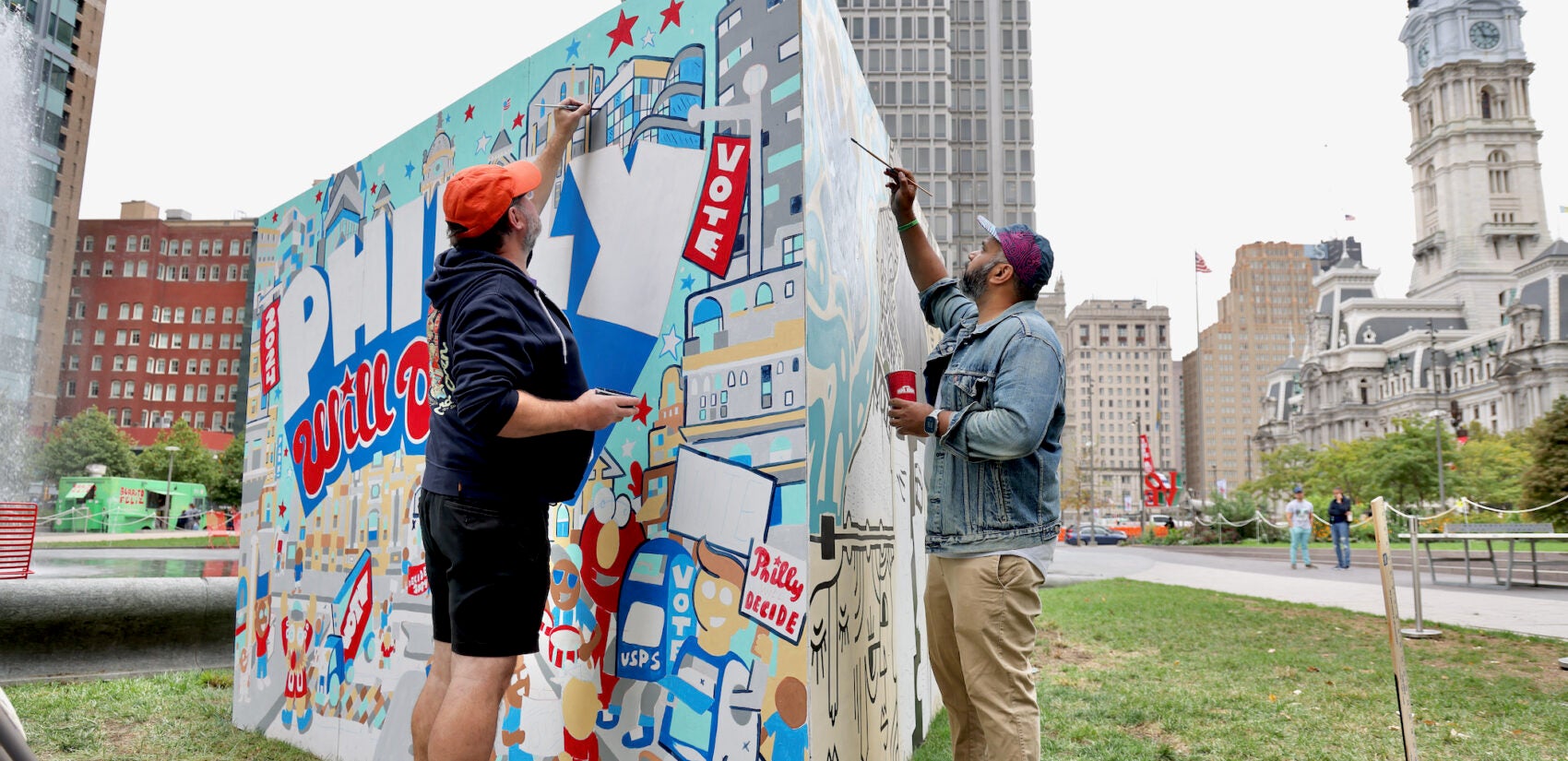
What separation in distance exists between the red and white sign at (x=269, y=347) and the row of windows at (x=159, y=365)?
87.9m

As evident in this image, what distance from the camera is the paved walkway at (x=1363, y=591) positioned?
9.12 metres

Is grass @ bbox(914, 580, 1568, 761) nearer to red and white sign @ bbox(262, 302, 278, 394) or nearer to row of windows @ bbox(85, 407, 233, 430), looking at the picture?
red and white sign @ bbox(262, 302, 278, 394)

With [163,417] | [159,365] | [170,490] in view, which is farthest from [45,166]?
[163,417]

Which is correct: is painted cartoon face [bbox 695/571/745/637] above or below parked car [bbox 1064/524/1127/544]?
above

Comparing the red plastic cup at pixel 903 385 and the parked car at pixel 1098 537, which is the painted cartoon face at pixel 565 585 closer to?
the red plastic cup at pixel 903 385

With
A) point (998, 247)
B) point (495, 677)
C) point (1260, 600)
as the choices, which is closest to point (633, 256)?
point (998, 247)

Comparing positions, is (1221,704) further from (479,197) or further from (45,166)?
(45,166)

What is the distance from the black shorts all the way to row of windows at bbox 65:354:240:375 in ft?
301

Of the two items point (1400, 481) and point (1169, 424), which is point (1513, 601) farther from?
point (1169, 424)

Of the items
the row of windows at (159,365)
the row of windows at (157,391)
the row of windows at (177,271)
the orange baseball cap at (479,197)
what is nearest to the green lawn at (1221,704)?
the orange baseball cap at (479,197)

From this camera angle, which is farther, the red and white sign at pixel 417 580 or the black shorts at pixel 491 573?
the red and white sign at pixel 417 580

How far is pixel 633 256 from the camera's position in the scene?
123 inches

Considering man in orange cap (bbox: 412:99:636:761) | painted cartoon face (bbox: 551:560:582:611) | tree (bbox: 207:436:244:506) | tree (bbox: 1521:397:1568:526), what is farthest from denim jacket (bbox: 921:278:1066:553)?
tree (bbox: 207:436:244:506)

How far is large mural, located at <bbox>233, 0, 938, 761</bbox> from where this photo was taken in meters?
2.61
